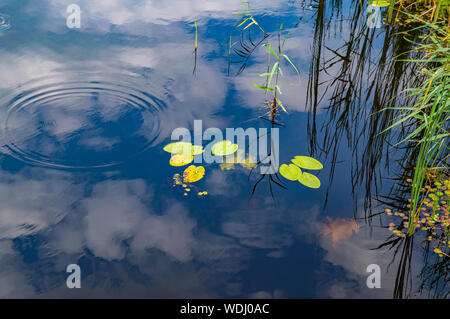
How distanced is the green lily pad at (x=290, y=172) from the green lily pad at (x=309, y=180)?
2 cm

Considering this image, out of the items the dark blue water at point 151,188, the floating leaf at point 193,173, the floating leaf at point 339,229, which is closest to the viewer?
the dark blue water at point 151,188

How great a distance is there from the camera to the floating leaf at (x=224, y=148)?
2449 mm

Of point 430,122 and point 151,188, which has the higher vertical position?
point 430,122

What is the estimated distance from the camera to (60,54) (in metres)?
3.24

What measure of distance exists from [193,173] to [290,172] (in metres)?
0.53

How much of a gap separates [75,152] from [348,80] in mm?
1903

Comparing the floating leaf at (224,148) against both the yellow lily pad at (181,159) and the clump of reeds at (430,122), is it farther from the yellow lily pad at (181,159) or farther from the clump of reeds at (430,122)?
the clump of reeds at (430,122)

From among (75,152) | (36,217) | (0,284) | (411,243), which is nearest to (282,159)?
(411,243)

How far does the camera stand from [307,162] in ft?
7.97

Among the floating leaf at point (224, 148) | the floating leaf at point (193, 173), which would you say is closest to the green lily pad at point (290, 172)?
the floating leaf at point (224, 148)

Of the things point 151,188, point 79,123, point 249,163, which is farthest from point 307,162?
point 79,123

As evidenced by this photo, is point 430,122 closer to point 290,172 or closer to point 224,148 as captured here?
point 290,172

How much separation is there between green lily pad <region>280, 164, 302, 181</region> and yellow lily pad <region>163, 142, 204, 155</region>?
471 mm
